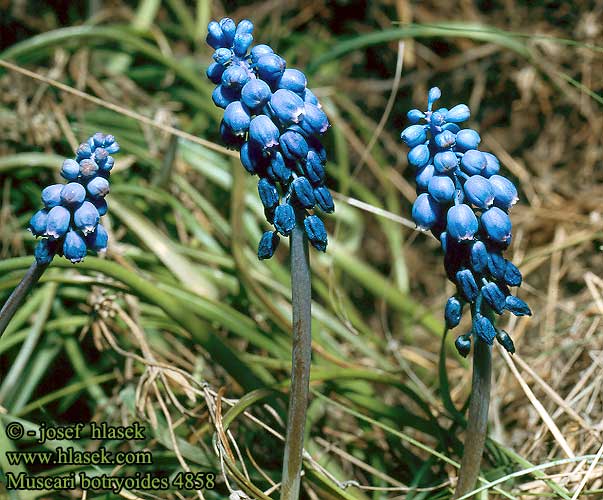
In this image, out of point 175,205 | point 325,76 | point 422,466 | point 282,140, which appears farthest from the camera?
point 325,76

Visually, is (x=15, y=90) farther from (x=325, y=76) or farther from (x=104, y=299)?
(x=325, y=76)

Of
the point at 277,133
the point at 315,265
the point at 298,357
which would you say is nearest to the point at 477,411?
the point at 298,357

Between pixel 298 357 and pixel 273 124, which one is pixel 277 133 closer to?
pixel 273 124

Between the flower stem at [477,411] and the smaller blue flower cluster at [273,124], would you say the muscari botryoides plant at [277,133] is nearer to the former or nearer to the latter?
the smaller blue flower cluster at [273,124]

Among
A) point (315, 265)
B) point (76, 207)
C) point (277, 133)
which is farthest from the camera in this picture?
point (315, 265)

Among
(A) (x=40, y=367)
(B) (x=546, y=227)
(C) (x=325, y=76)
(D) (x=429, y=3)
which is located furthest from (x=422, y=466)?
(D) (x=429, y=3)

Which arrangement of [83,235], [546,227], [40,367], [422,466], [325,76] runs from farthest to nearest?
1. [325,76]
2. [546,227]
3. [40,367]
4. [422,466]
5. [83,235]
